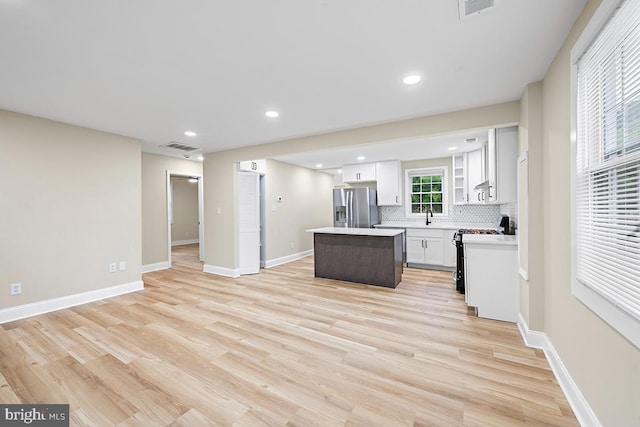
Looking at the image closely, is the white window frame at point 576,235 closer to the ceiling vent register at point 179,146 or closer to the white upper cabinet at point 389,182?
the white upper cabinet at point 389,182

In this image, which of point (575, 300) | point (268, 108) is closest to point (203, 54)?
point (268, 108)

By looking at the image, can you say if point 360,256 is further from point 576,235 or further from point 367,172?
point 576,235

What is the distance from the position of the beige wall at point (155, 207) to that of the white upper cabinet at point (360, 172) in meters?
3.21

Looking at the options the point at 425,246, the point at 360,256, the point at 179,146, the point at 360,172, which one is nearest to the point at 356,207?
the point at 360,172

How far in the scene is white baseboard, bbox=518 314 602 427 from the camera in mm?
1546

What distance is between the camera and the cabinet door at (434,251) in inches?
211

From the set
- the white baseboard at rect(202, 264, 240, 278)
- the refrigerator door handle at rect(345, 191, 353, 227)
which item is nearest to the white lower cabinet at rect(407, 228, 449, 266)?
the refrigerator door handle at rect(345, 191, 353, 227)

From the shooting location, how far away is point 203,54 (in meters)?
2.04

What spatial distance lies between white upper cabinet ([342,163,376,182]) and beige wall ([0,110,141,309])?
14.4ft

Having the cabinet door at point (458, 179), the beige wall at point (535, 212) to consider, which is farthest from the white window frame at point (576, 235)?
the cabinet door at point (458, 179)

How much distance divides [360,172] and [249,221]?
296 centimetres

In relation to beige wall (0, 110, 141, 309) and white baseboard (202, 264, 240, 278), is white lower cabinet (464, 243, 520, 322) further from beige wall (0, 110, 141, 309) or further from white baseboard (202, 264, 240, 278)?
beige wall (0, 110, 141, 309)

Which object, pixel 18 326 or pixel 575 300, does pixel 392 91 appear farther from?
pixel 18 326

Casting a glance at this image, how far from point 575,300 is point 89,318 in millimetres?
4674
